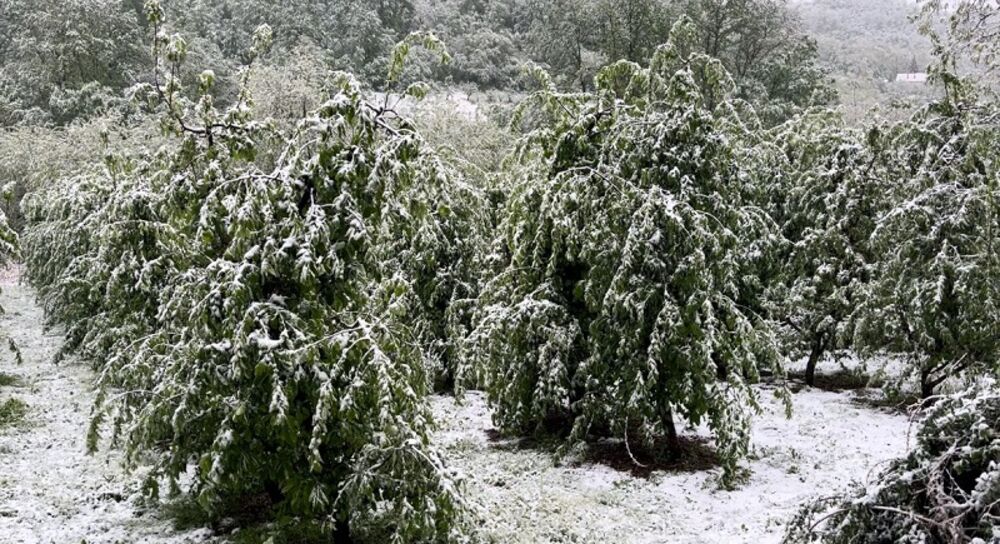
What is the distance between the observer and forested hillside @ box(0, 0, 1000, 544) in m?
5.15

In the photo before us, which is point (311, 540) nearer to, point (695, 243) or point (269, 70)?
point (695, 243)

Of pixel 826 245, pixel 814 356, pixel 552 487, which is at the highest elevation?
pixel 826 245

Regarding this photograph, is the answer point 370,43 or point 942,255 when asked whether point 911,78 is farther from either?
point 942,255

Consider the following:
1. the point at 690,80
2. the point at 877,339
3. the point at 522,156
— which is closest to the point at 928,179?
the point at 877,339

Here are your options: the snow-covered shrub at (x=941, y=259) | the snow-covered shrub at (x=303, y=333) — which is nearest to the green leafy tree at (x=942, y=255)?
the snow-covered shrub at (x=941, y=259)

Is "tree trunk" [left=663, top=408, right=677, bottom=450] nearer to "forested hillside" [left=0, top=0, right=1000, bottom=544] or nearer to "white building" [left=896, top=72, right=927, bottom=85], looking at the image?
"forested hillside" [left=0, top=0, right=1000, bottom=544]

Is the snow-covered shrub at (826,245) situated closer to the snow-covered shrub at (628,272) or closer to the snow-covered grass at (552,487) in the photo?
the snow-covered grass at (552,487)

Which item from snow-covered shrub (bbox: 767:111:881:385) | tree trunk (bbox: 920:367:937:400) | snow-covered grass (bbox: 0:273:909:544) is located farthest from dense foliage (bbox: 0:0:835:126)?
tree trunk (bbox: 920:367:937:400)

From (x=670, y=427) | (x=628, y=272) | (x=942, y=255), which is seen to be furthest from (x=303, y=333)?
(x=942, y=255)

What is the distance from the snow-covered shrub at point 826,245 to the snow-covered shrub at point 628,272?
343 cm

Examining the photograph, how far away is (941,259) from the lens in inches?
384

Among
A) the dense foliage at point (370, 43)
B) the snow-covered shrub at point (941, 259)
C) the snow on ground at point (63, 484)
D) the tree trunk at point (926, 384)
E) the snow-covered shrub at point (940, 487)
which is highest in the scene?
the dense foliage at point (370, 43)

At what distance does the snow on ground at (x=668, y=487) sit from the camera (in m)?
6.63

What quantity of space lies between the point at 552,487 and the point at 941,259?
648 centimetres
